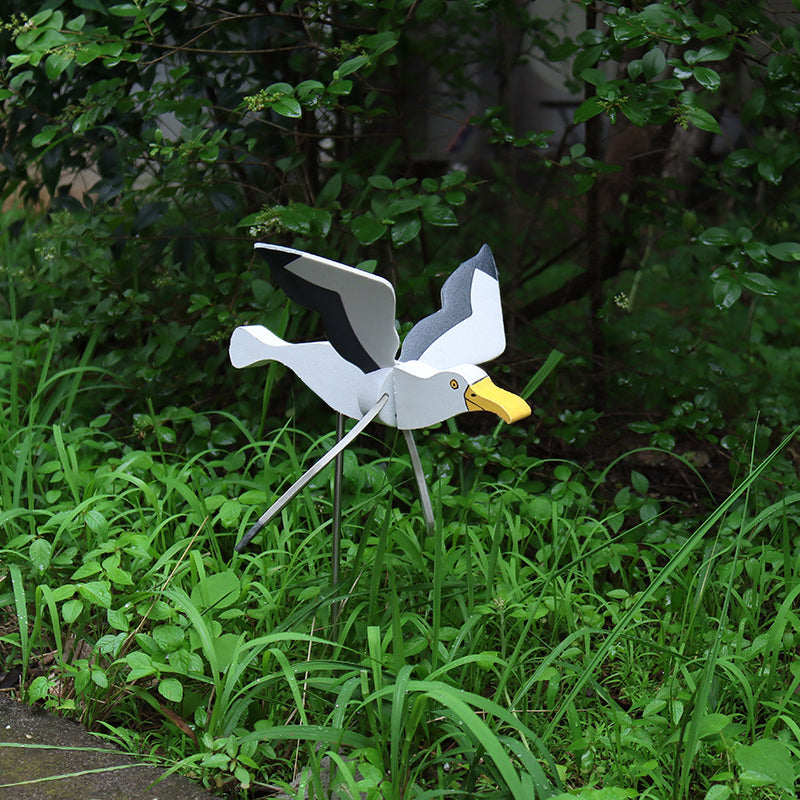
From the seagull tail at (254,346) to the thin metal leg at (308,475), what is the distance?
211mm

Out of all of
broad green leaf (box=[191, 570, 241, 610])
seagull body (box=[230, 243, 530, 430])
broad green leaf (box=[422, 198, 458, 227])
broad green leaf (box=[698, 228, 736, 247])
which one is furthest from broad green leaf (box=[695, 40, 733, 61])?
broad green leaf (box=[191, 570, 241, 610])

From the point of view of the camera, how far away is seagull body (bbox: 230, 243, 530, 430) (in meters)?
1.45

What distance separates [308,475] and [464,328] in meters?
0.38

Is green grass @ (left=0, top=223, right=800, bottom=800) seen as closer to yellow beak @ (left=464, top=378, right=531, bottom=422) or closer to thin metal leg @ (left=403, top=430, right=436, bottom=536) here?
thin metal leg @ (left=403, top=430, right=436, bottom=536)

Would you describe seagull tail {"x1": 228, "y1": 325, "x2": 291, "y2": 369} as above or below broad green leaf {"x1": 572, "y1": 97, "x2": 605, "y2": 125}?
below

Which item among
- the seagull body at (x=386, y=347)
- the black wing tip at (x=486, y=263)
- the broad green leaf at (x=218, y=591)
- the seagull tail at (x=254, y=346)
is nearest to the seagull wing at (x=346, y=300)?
the seagull body at (x=386, y=347)

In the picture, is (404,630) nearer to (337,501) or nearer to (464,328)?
(337,501)

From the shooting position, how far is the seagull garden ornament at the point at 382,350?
4.77 feet

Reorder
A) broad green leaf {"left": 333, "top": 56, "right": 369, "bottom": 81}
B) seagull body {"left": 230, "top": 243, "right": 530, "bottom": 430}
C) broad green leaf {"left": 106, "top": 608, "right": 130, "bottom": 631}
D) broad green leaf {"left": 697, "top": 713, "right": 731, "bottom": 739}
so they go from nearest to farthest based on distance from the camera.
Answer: seagull body {"left": 230, "top": 243, "right": 530, "bottom": 430} → broad green leaf {"left": 697, "top": 713, "right": 731, "bottom": 739} → broad green leaf {"left": 106, "top": 608, "right": 130, "bottom": 631} → broad green leaf {"left": 333, "top": 56, "right": 369, "bottom": 81}

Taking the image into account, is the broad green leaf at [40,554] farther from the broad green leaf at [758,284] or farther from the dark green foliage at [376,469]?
the broad green leaf at [758,284]

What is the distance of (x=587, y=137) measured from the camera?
9.75 feet

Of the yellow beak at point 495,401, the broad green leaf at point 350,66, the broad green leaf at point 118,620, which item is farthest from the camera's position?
the broad green leaf at point 350,66

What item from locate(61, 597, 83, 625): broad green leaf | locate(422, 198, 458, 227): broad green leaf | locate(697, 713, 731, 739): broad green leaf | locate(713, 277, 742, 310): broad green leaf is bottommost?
locate(697, 713, 731, 739): broad green leaf

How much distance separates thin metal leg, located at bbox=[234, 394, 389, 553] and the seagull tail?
0.69 feet
